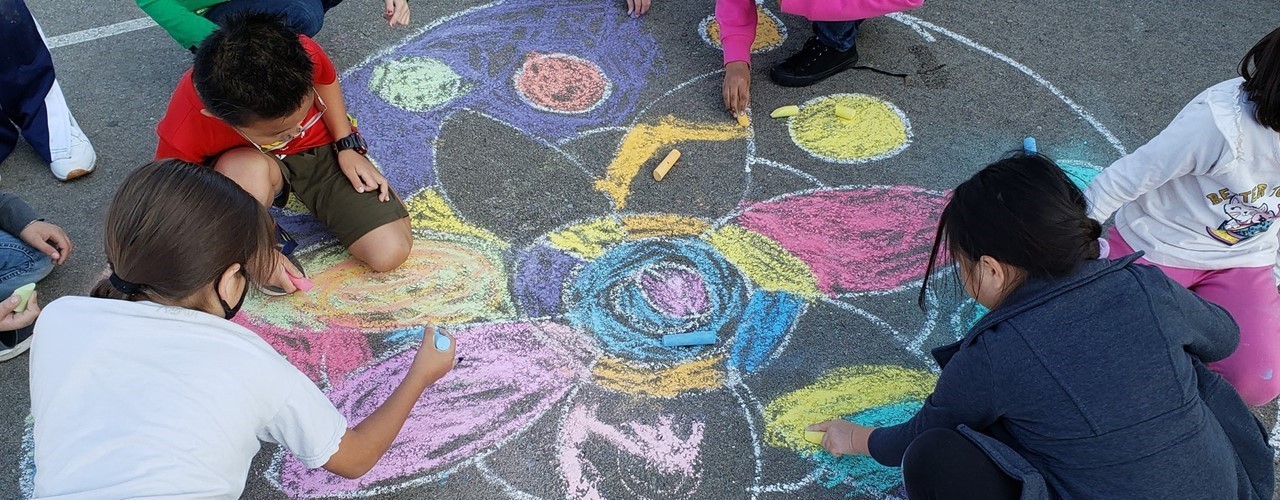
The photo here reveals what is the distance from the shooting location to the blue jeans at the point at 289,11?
2975 millimetres

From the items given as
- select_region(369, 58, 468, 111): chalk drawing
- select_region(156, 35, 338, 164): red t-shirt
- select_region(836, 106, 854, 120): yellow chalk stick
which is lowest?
select_region(369, 58, 468, 111): chalk drawing

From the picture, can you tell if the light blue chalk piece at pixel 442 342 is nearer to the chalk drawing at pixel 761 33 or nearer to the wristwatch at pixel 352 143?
the wristwatch at pixel 352 143

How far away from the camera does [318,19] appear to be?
318cm

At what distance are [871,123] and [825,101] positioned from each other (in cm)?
20

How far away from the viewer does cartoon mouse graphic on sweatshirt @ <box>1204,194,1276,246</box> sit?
2.15 metres

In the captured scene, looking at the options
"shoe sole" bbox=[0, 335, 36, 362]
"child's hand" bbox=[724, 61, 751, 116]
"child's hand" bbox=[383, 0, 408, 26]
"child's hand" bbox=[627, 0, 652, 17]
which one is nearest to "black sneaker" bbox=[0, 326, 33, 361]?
"shoe sole" bbox=[0, 335, 36, 362]

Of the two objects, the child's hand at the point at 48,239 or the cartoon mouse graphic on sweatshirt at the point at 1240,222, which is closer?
the cartoon mouse graphic on sweatshirt at the point at 1240,222

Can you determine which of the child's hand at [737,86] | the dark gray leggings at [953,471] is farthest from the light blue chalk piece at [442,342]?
the child's hand at [737,86]

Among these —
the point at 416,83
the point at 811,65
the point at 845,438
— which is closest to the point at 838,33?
the point at 811,65

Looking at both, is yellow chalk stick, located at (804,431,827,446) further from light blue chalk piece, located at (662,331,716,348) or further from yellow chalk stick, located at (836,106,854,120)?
yellow chalk stick, located at (836,106,854,120)

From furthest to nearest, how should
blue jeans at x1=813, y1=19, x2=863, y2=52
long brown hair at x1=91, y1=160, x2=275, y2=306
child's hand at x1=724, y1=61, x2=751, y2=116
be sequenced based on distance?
blue jeans at x1=813, y1=19, x2=863, y2=52
child's hand at x1=724, y1=61, x2=751, y2=116
long brown hair at x1=91, y1=160, x2=275, y2=306

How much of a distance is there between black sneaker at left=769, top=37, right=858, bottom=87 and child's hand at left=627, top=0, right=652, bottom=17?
2.09 feet

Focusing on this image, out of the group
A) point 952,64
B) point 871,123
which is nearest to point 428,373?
point 871,123

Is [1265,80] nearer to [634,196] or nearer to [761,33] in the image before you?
[634,196]
